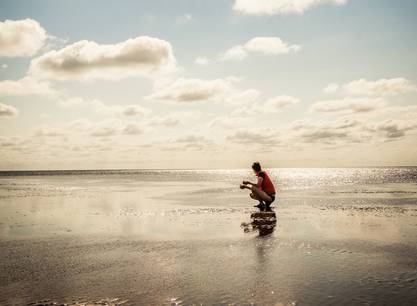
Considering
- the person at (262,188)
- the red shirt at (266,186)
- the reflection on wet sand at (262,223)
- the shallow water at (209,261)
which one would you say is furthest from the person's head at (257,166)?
the shallow water at (209,261)

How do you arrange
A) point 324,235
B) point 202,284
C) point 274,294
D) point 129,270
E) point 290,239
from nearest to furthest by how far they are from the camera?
point 274,294 < point 202,284 < point 129,270 < point 290,239 < point 324,235

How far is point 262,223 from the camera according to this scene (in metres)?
14.5

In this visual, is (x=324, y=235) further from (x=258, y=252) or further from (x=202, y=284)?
(x=202, y=284)

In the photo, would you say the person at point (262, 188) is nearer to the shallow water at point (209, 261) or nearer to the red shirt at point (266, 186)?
the red shirt at point (266, 186)

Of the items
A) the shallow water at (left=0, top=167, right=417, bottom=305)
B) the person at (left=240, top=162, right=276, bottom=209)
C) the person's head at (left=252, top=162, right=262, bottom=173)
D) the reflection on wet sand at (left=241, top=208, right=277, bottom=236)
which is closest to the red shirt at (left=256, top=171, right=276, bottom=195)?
the person at (left=240, top=162, right=276, bottom=209)

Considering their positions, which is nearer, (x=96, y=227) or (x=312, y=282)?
(x=312, y=282)

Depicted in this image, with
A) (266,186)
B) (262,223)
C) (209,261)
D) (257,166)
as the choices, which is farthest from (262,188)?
(209,261)

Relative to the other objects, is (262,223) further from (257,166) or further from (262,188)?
(257,166)

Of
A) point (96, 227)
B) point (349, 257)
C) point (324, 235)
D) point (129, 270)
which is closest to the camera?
point (129, 270)

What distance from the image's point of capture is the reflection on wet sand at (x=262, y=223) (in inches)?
510

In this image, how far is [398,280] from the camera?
23.8ft

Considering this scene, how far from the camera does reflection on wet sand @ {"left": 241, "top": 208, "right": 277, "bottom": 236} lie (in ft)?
42.5

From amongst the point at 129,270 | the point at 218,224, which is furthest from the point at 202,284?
the point at 218,224

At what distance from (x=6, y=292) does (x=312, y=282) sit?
18.5 ft
